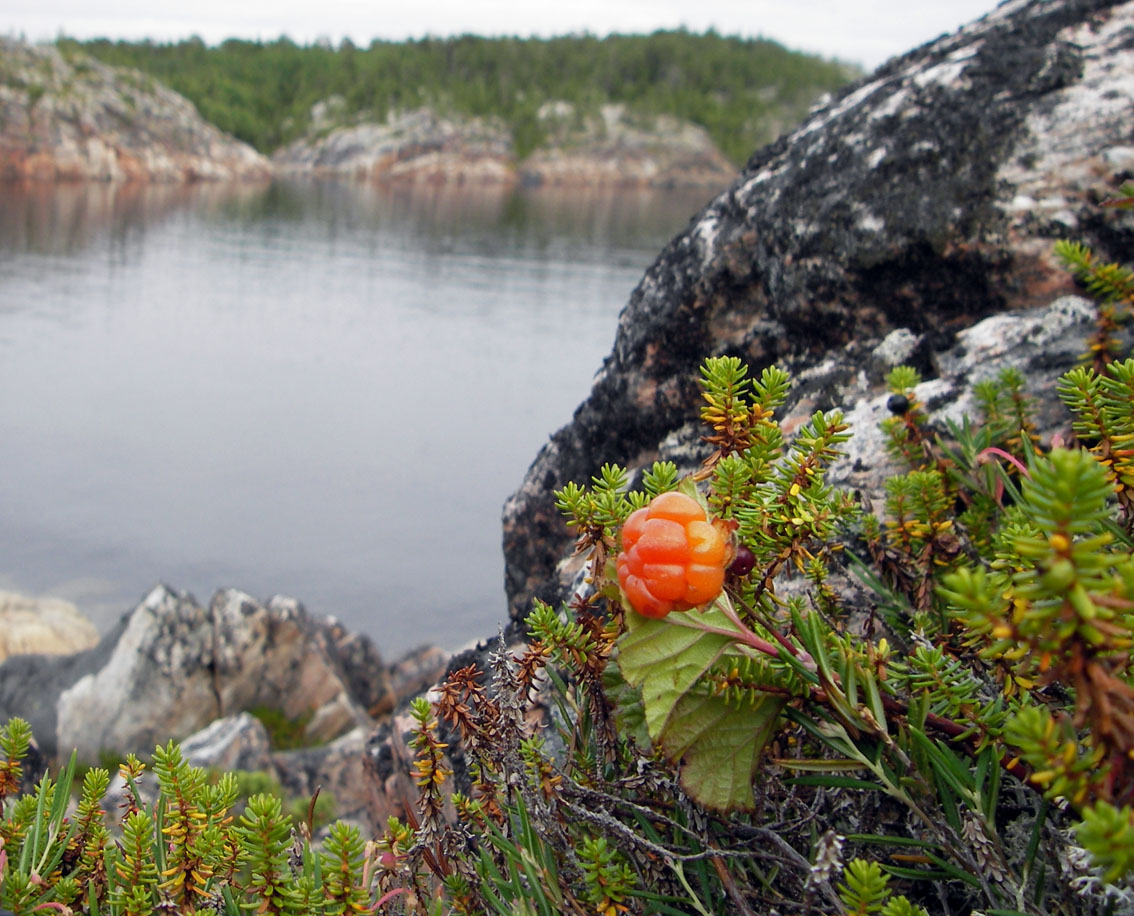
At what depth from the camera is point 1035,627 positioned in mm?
709

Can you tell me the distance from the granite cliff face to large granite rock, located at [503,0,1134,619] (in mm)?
66250

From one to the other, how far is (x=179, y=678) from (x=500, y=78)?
10955 centimetres

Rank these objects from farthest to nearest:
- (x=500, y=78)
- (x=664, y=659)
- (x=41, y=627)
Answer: (x=500, y=78) < (x=41, y=627) < (x=664, y=659)

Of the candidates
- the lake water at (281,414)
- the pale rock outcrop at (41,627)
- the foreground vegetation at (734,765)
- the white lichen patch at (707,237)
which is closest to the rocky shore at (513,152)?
the lake water at (281,414)

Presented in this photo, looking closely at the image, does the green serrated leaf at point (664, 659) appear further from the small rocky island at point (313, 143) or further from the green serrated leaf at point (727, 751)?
the small rocky island at point (313, 143)

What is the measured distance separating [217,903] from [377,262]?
34.6m

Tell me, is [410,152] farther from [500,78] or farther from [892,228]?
[892,228]

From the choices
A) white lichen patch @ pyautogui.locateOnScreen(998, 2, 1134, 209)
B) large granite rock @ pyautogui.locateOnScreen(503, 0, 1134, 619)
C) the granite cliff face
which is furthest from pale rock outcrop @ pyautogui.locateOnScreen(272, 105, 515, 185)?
white lichen patch @ pyautogui.locateOnScreen(998, 2, 1134, 209)

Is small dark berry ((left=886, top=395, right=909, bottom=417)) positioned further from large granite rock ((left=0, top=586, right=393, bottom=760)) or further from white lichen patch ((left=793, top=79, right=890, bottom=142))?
large granite rock ((left=0, top=586, right=393, bottom=760))

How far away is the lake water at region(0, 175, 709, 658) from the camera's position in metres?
11.9

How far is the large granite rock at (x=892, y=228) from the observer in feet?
8.16

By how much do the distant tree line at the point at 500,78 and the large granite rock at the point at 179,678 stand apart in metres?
89.3

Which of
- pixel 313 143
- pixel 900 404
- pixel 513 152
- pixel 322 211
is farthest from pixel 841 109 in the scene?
pixel 313 143

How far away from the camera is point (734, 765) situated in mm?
1056
